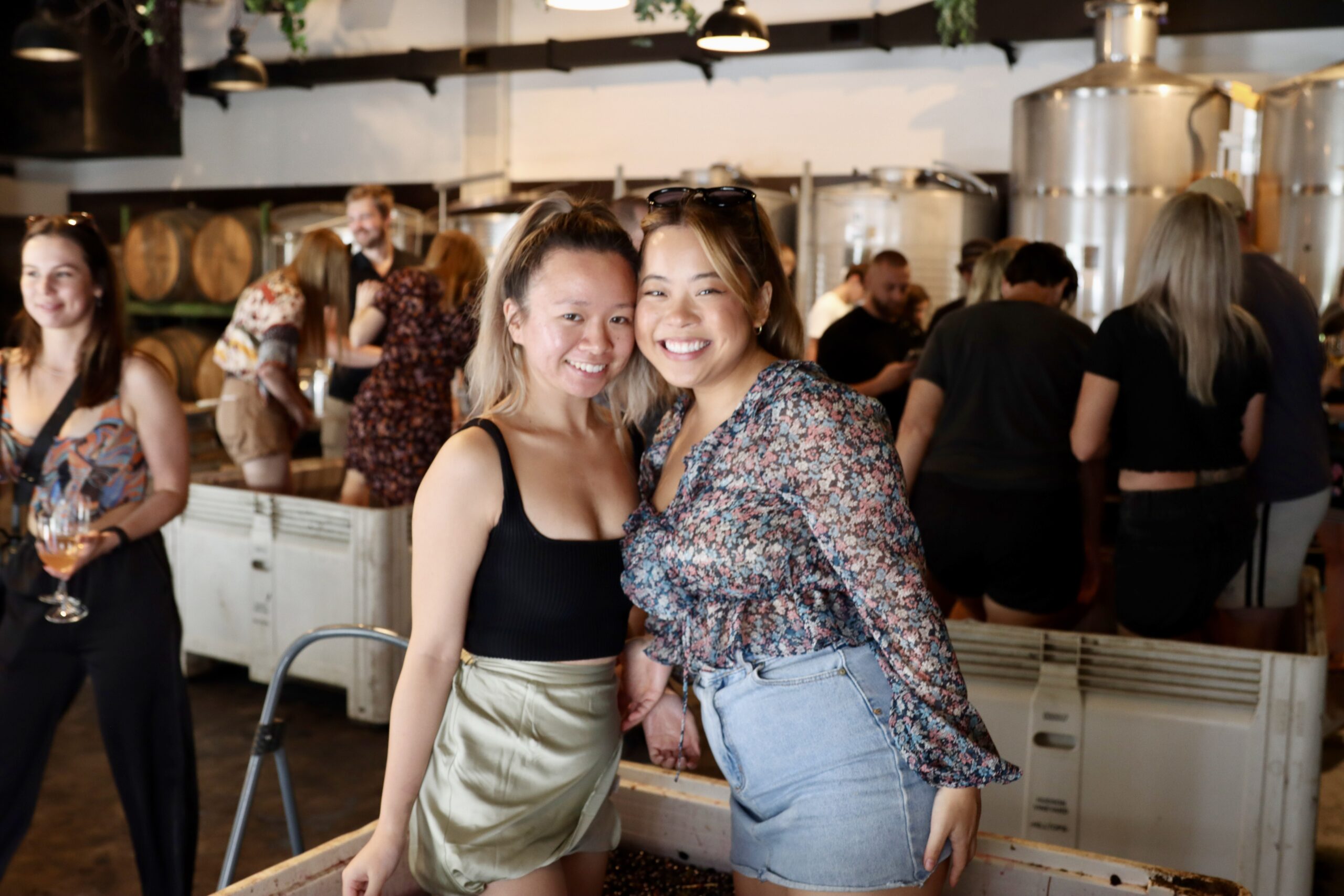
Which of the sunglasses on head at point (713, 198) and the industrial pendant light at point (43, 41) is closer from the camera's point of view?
the sunglasses on head at point (713, 198)

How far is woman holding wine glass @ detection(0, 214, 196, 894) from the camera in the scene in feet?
8.59

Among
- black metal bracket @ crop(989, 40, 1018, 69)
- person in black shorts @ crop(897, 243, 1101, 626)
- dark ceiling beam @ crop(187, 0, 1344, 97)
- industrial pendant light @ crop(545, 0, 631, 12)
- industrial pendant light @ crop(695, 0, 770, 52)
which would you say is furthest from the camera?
black metal bracket @ crop(989, 40, 1018, 69)

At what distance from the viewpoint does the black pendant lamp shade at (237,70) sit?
824 cm

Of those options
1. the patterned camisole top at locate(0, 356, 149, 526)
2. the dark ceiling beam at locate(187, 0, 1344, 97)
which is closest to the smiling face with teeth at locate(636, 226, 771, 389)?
the patterned camisole top at locate(0, 356, 149, 526)

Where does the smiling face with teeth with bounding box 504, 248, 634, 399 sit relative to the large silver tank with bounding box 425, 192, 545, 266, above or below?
below

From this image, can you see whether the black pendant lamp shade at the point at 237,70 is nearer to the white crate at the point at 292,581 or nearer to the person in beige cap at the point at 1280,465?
the white crate at the point at 292,581

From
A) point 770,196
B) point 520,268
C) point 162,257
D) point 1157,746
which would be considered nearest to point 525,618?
point 520,268

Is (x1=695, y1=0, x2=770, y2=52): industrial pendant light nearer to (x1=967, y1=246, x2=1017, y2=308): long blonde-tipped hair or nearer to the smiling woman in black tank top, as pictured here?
(x1=967, y1=246, x2=1017, y2=308): long blonde-tipped hair

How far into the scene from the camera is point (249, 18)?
1134cm

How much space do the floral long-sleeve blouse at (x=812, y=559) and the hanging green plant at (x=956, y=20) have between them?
17.6ft

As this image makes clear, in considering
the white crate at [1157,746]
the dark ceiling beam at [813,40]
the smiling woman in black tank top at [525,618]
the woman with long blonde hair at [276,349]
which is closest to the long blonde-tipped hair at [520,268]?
the smiling woman in black tank top at [525,618]

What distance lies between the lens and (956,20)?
6949 millimetres

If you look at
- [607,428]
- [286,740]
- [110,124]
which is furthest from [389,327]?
[110,124]

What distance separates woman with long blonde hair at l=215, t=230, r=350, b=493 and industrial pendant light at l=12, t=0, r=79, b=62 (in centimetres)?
468
